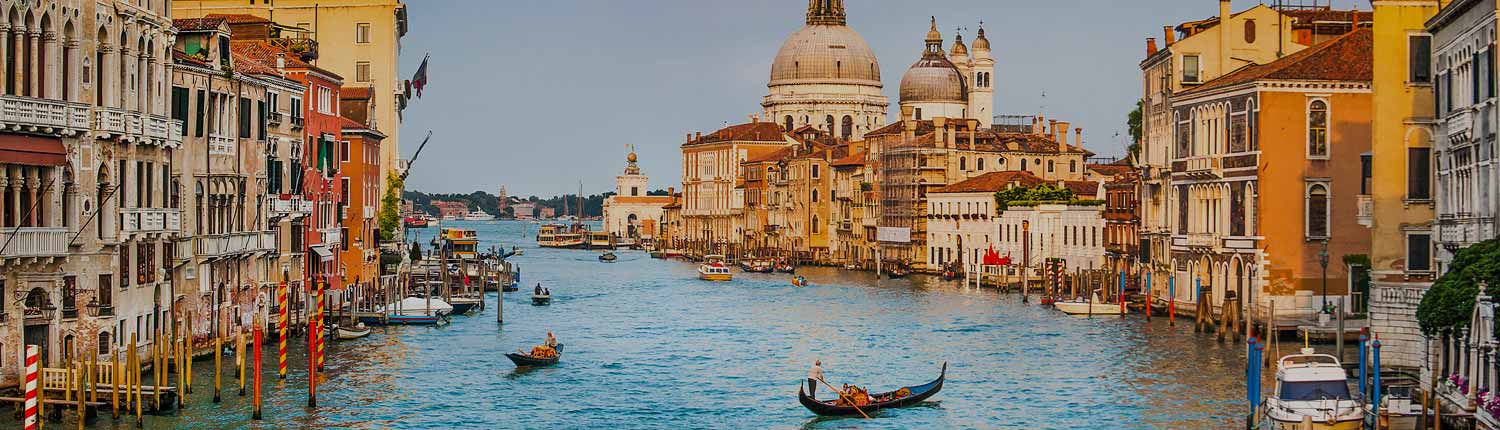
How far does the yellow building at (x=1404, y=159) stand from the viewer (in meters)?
27.7

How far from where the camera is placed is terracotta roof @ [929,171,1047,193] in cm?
7250

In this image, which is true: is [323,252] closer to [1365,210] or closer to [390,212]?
[390,212]

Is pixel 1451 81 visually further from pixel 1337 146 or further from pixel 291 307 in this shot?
pixel 291 307

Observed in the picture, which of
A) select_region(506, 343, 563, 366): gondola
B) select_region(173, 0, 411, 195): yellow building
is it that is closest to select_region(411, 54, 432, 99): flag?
select_region(173, 0, 411, 195): yellow building

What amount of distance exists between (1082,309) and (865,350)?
374 inches

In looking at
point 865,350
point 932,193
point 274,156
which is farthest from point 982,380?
point 932,193

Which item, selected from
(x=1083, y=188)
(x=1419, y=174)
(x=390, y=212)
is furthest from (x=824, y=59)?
(x=1419, y=174)

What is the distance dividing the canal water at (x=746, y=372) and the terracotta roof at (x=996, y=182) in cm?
1591

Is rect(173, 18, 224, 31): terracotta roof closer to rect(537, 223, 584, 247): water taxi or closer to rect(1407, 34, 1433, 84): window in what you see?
rect(1407, 34, 1433, 84): window

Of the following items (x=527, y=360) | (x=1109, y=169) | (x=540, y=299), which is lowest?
(x=527, y=360)

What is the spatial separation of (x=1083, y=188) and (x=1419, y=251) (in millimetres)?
42552

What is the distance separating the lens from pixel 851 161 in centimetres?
9569

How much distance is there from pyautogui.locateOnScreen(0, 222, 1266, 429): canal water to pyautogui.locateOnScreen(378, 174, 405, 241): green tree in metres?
3.40

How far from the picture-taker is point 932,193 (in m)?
80.5
